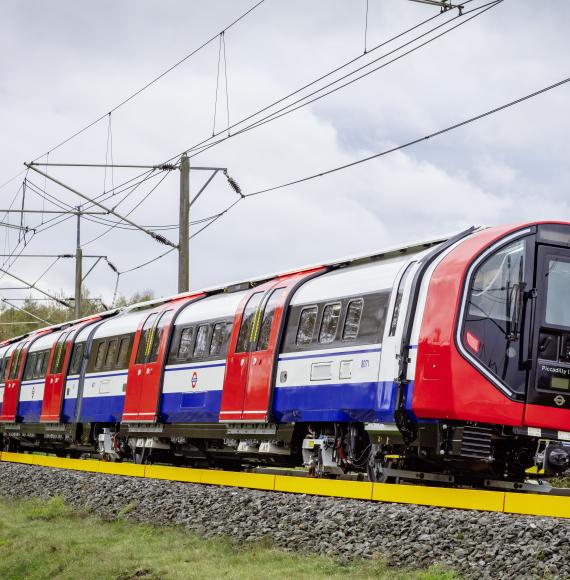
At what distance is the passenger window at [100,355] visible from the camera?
24.4m

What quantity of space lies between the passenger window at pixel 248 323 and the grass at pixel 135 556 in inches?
140

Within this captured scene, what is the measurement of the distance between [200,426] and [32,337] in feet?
43.9

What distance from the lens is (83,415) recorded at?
82.6 feet

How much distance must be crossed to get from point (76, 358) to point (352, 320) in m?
12.4

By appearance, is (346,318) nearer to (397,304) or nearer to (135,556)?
(397,304)

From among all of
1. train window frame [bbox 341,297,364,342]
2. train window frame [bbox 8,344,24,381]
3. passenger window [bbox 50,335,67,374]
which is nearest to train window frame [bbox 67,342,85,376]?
passenger window [bbox 50,335,67,374]

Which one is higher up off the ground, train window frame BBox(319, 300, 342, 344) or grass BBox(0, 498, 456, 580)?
train window frame BBox(319, 300, 342, 344)

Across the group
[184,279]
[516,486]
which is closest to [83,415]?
[184,279]

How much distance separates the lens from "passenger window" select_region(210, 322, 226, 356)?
1881 centimetres

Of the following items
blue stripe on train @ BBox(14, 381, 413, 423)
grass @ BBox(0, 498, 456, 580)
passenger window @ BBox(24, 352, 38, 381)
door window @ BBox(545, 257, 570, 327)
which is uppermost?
door window @ BBox(545, 257, 570, 327)

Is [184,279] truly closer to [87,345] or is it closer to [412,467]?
[87,345]

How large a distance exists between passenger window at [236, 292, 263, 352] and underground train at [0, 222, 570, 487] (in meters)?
0.04

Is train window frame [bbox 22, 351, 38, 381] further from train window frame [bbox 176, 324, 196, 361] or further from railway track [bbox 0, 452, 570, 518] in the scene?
train window frame [bbox 176, 324, 196, 361]

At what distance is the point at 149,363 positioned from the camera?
2142cm
